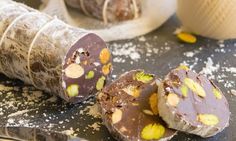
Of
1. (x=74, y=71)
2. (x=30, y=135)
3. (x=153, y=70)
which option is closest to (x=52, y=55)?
(x=74, y=71)

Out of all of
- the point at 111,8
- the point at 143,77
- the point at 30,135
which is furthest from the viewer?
the point at 111,8

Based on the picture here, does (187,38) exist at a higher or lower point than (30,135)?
higher

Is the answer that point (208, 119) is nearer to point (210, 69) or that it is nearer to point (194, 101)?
point (194, 101)

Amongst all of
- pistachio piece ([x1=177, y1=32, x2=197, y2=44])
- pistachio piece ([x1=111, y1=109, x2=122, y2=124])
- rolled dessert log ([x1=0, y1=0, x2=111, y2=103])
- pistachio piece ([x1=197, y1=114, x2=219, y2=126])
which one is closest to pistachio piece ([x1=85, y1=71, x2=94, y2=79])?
rolled dessert log ([x1=0, y1=0, x2=111, y2=103])

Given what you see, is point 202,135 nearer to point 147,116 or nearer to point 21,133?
point 147,116

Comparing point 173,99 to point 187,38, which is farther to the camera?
point 187,38

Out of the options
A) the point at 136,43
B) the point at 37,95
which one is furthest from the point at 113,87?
the point at 136,43

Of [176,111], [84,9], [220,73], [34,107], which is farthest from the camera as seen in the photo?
[84,9]
